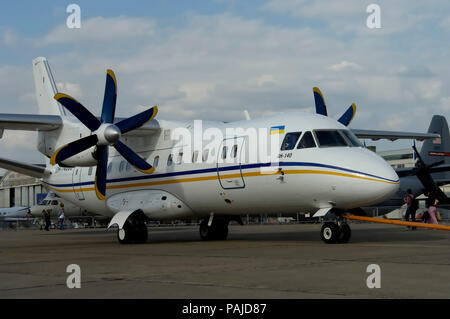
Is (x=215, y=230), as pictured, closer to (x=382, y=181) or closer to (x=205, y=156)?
(x=205, y=156)

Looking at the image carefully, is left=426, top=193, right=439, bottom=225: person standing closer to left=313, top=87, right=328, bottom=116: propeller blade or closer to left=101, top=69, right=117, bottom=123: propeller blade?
left=313, top=87, right=328, bottom=116: propeller blade

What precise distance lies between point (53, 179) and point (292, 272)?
52.3 feet

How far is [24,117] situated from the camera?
55.9 ft

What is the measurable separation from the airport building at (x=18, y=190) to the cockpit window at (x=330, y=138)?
290ft

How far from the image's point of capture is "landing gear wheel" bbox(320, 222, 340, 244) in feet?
45.0

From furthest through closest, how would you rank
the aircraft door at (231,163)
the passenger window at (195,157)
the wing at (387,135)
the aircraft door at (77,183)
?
the wing at (387,135) < the aircraft door at (77,183) < the passenger window at (195,157) < the aircraft door at (231,163)

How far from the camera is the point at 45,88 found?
883 inches

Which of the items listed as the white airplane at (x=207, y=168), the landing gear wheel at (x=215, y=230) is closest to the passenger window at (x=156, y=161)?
the white airplane at (x=207, y=168)

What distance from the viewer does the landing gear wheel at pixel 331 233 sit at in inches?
540

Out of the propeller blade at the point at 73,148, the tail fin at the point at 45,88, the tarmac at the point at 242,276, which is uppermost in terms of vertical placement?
the tail fin at the point at 45,88

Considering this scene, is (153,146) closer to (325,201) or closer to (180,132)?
(180,132)

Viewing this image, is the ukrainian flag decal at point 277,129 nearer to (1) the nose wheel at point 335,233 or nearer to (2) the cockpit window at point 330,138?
(2) the cockpit window at point 330,138

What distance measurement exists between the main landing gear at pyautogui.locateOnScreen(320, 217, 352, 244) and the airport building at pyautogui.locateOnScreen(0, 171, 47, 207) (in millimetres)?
88602

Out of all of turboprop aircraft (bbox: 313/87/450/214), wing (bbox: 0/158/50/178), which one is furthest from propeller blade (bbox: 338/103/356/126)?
turboprop aircraft (bbox: 313/87/450/214)
